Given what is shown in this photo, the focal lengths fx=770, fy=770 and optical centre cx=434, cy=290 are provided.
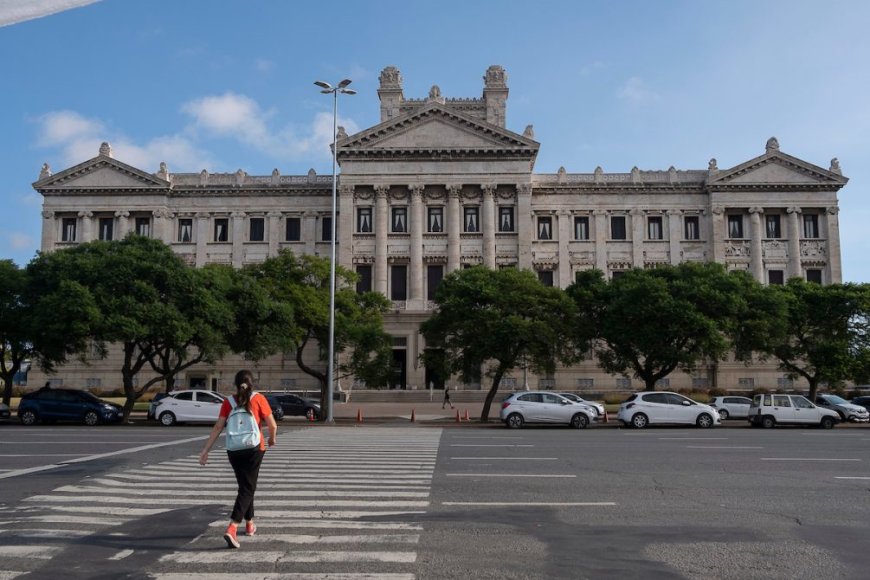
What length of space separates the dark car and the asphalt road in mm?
15097

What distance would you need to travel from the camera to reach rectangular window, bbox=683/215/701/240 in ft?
202

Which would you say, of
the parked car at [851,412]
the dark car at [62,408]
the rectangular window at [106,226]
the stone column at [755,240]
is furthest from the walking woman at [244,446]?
the rectangular window at [106,226]

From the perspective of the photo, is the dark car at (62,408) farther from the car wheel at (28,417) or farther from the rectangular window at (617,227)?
the rectangular window at (617,227)

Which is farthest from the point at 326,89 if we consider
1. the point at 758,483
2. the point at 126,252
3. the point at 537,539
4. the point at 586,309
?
the point at 537,539

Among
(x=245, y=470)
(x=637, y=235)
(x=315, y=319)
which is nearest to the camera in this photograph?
(x=245, y=470)

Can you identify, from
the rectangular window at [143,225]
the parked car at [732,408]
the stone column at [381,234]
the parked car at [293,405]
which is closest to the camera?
the parked car at [732,408]

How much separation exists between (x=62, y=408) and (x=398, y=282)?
99.9 feet

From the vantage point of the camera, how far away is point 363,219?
6009 cm

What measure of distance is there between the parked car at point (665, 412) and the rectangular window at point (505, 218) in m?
29.2

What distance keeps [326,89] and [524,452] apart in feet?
71.0

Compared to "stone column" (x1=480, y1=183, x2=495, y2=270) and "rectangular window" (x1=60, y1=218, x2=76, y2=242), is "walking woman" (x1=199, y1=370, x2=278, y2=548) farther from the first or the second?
"rectangular window" (x1=60, y1=218, x2=76, y2=242)

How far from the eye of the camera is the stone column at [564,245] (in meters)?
60.2

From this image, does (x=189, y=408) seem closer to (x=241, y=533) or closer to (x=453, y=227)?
(x=241, y=533)

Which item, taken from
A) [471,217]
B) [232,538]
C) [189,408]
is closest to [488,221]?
[471,217]
